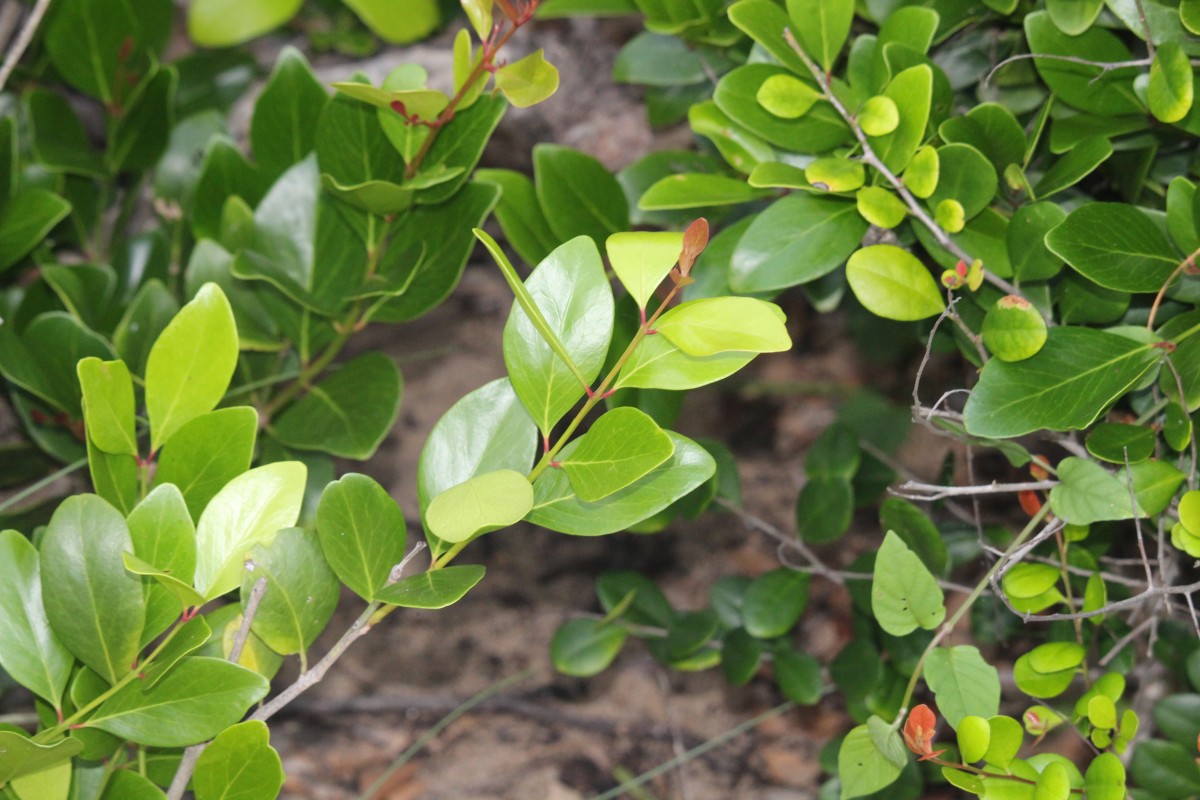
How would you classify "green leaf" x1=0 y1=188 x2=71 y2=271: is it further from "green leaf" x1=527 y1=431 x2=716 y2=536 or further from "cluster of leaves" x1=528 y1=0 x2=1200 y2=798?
"green leaf" x1=527 y1=431 x2=716 y2=536

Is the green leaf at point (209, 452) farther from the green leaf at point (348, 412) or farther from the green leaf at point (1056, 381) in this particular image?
the green leaf at point (1056, 381)

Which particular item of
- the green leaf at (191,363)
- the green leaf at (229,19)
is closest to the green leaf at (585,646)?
the green leaf at (191,363)

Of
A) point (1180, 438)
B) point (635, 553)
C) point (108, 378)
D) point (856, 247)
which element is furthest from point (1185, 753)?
point (108, 378)

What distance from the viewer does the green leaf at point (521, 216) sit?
0.95 m

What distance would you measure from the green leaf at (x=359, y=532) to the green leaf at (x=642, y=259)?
0.70 feet

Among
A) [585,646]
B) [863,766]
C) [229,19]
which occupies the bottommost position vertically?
[585,646]

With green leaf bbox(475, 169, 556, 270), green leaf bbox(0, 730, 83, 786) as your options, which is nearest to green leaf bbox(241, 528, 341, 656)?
green leaf bbox(0, 730, 83, 786)

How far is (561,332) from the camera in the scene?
0.65 m

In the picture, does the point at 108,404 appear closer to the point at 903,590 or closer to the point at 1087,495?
the point at 903,590

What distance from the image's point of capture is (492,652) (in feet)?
4.73

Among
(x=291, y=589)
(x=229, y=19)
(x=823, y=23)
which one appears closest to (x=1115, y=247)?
(x=823, y=23)

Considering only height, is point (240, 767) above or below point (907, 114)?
below

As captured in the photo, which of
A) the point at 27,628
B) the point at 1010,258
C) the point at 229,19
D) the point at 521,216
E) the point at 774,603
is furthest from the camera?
the point at 229,19

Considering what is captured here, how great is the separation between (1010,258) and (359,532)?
0.54m
